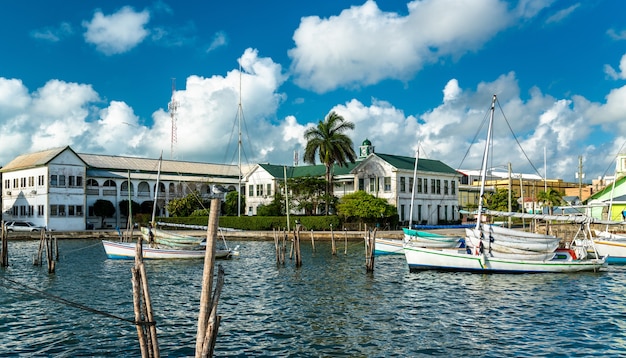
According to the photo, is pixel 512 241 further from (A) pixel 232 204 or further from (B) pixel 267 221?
(A) pixel 232 204

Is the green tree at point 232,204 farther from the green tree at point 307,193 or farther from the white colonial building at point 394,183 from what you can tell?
the green tree at point 307,193

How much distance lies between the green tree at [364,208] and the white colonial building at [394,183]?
4700mm

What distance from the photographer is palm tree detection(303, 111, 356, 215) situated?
7619cm

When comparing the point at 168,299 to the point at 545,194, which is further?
the point at 545,194

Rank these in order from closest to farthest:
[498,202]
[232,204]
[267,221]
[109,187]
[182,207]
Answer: [267,221] < [182,207] < [109,187] < [232,204] < [498,202]

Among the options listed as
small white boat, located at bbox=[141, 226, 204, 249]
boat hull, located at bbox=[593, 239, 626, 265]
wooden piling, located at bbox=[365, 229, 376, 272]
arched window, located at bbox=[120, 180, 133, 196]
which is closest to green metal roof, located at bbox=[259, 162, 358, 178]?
arched window, located at bbox=[120, 180, 133, 196]

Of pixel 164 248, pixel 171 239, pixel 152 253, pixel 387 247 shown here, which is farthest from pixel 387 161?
pixel 152 253

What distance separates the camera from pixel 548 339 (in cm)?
1964

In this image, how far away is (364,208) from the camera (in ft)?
234

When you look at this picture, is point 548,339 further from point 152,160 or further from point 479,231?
point 152,160

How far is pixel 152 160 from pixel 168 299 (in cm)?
7987

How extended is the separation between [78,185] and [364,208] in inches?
1706

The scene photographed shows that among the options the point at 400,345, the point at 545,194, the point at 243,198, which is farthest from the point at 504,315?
the point at 243,198

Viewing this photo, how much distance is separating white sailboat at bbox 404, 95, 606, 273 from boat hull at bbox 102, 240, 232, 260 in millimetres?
18490
